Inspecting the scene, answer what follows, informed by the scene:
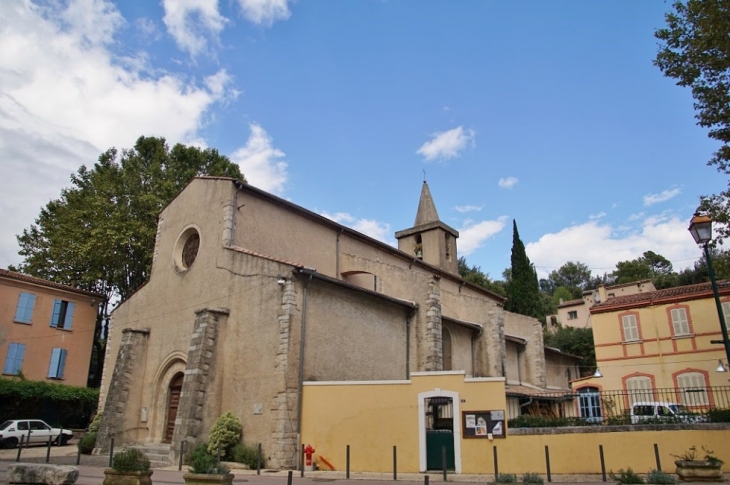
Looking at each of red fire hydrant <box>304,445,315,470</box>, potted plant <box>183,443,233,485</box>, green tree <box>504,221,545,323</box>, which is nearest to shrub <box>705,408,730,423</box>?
red fire hydrant <box>304,445,315,470</box>

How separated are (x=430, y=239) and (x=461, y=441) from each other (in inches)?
862

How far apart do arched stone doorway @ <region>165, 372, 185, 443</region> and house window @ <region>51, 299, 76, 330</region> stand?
12915 millimetres

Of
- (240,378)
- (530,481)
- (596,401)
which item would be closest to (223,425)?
(240,378)

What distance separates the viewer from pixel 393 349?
19719 mm

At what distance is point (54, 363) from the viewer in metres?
27.6

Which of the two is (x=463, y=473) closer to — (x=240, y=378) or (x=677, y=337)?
(x=240, y=378)

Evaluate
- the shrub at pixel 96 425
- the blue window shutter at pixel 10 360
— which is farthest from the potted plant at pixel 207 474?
the blue window shutter at pixel 10 360

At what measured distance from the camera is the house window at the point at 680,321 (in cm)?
2425

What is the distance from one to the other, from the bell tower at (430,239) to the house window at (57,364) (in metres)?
21.6

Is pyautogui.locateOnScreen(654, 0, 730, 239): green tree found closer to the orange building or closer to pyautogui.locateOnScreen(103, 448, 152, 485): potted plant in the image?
pyautogui.locateOnScreen(103, 448, 152, 485): potted plant

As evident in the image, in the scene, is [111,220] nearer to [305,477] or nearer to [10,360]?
[10,360]

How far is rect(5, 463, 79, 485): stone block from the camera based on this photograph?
27.8 ft

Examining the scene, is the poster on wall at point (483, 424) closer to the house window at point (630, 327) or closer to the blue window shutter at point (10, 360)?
the house window at point (630, 327)

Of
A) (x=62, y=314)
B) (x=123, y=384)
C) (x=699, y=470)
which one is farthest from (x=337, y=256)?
(x=62, y=314)
